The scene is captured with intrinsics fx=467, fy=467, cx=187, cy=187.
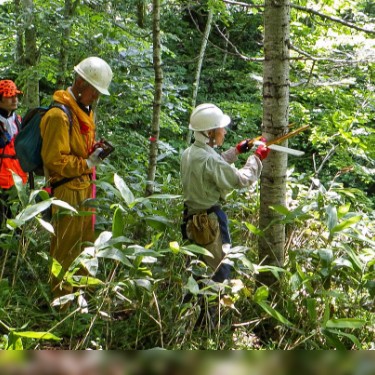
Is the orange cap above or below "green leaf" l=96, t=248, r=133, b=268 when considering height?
above

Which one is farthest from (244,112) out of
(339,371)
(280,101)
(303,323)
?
(339,371)

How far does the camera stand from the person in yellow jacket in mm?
3230

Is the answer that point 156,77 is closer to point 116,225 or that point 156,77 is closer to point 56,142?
point 56,142

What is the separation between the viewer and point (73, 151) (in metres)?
3.42

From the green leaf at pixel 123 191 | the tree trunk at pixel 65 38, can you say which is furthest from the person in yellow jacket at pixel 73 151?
the tree trunk at pixel 65 38

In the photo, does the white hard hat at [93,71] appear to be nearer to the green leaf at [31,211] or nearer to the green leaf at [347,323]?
the green leaf at [31,211]

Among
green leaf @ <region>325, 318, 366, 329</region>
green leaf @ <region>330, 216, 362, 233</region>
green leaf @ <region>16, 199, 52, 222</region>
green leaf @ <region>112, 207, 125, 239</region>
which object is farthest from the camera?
green leaf @ <region>330, 216, 362, 233</region>

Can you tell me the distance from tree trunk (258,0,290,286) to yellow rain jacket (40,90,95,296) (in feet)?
4.40

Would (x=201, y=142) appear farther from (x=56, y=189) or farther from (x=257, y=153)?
(x=56, y=189)

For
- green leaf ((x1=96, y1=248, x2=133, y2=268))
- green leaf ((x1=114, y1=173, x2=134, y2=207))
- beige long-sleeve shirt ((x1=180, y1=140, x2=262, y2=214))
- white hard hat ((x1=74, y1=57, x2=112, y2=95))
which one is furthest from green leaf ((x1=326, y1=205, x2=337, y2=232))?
white hard hat ((x1=74, y1=57, x2=112, y2=95))

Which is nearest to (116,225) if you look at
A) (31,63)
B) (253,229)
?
(253,229)

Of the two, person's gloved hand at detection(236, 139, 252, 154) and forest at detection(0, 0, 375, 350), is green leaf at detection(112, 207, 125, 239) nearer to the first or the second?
forest at detection(0, 0, 375, 350)

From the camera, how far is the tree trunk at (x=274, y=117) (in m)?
3.36

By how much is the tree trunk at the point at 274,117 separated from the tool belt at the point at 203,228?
0.44 m
